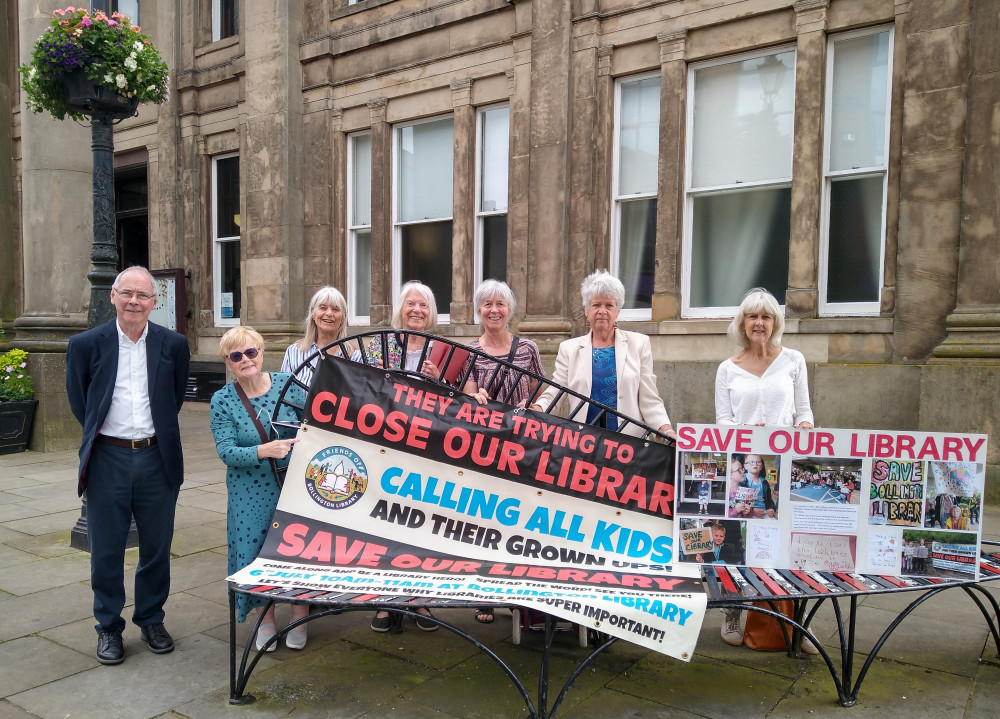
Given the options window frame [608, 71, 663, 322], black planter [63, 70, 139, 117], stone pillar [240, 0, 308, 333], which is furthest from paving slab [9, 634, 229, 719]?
stone pillar [240, 0, 308, 333]

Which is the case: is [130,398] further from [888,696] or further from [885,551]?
[888,696]

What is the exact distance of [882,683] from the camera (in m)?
3.44

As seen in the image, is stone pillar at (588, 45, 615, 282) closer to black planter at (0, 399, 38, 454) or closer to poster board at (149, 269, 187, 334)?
black planter at (0, 399, 38, 454)

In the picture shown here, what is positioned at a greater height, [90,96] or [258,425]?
[90,96]

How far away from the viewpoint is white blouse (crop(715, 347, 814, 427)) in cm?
402

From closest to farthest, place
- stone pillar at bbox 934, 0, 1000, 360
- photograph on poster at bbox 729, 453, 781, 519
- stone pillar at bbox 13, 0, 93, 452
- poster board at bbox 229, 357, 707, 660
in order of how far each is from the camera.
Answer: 1. photograph on poster at bbox 729, 453, 781, 519
2. poster board at bbox 229, 357, 707, 660
3. stone pillar at bbox 934, 0, 1000, 360
4. stone pillar at bbox 13, 0, 93, 452

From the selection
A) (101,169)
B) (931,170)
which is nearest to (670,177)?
(931,170)

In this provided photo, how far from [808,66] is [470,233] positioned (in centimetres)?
471

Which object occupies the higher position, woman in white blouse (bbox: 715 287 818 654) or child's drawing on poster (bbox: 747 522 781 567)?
woman in white blouse (bbox: 715 287 818 654)

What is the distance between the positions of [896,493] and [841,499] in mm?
239

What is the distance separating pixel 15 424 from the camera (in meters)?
9.83

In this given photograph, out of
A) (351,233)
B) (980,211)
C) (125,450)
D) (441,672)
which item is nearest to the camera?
(441,672)

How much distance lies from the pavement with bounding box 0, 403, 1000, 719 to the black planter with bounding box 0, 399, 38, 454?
6.04 metres

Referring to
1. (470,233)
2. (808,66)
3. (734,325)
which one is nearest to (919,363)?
(808,66)
